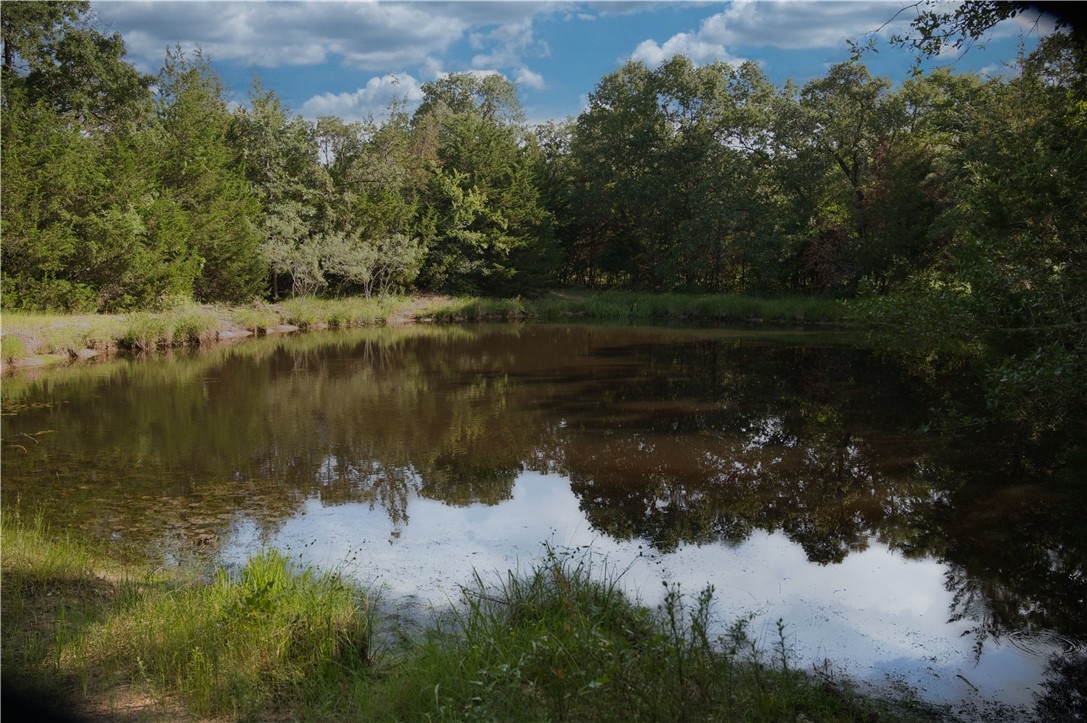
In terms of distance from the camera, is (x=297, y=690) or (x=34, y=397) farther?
(x=34, y=397)

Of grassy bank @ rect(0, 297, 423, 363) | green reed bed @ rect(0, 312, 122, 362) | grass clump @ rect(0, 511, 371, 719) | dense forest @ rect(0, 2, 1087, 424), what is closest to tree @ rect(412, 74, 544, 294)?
dense forest @ rect(0, 2, 1087, 424)

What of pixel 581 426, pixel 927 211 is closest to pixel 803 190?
pixel 927 211

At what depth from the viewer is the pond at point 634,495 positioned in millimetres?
5148

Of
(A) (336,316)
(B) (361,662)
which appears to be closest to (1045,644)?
(B) (361,662)

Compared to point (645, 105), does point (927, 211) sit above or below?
below

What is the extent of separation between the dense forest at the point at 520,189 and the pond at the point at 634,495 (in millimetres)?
1854

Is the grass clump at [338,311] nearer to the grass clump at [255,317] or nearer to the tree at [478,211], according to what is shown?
the grass clump at [255,317]

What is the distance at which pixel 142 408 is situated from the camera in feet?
39.8

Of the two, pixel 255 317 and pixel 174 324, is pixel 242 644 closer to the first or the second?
pixel 174 324

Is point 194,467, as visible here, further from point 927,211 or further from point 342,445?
point 927,211

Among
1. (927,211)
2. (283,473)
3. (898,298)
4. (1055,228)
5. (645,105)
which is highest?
(645,105)

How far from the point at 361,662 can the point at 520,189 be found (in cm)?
3360

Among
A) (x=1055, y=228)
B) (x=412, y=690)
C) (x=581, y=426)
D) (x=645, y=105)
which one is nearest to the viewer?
(x=412, y=690)

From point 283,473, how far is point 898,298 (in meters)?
6.84
